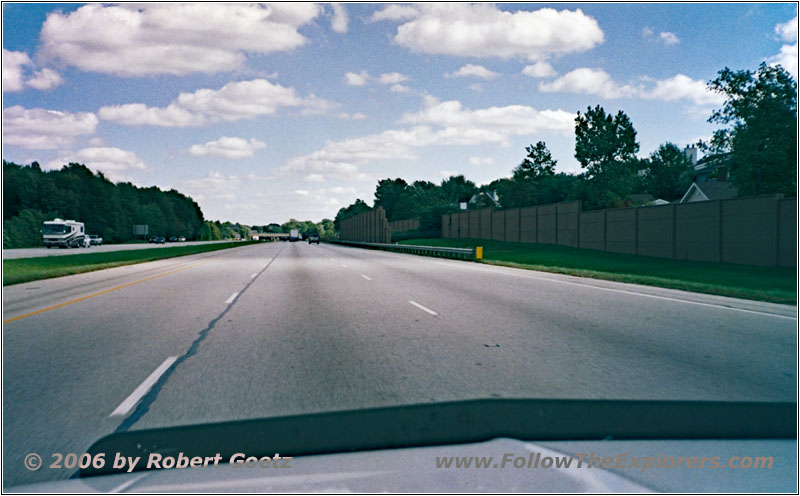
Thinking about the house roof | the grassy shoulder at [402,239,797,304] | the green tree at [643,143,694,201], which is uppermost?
the green tree at [643,143,694,201]

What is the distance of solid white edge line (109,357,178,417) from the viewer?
540cm

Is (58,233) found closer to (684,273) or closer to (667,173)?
(684,273)

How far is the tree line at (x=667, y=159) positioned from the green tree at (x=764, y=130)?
5 centimetres

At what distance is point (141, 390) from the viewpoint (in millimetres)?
6066

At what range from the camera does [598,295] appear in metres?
15.5

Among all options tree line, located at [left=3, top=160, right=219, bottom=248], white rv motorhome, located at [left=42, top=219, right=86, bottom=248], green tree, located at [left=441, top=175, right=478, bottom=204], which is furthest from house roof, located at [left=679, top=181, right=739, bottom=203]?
A: green tree, located at [left=441, top=175, right=478, bottom=204]

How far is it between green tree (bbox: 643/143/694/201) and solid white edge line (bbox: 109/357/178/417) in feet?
303

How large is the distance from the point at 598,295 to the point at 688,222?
18.2 m

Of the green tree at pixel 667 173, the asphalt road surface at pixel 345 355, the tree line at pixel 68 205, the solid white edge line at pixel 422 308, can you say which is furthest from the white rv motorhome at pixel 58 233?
the green tree at pixel 667 173

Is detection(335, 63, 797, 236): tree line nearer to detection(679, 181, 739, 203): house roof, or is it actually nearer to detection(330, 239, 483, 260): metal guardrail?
detection(679, 181, 739, 203): house roof

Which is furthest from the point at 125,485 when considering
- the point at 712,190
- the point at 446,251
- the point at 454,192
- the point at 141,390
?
the point at 454,192

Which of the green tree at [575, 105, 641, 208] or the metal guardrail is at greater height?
the green tree at [575, 105, 641, 208]

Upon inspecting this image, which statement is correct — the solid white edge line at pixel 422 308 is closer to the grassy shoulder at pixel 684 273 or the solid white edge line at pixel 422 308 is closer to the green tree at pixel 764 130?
the grassy shoulder at pixel 684 273

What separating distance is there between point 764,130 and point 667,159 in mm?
61171
